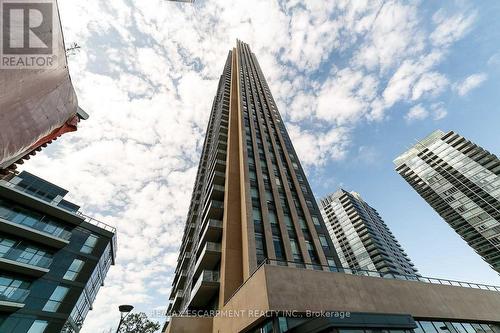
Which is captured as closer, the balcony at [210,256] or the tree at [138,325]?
the balcony at [210,256]

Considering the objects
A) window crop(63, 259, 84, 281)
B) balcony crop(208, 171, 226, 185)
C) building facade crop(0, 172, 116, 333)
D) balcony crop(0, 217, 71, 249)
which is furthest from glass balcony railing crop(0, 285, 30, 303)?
balcony crop(208, 171, 226, 185)

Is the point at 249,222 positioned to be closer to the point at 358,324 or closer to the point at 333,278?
the point at 333,278

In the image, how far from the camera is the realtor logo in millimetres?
2406

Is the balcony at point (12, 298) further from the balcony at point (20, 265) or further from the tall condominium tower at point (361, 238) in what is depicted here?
the tall condominium tower at point (361, 238)

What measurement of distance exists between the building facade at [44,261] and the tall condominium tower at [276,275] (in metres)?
10.8

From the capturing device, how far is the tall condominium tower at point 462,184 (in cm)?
6981

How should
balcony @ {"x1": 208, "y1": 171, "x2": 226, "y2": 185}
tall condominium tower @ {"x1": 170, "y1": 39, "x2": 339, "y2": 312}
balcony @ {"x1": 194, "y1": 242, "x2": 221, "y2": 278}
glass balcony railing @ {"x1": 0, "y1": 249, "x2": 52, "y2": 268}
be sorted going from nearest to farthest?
1. tall condominium tower @ {"x1": 170, "y1": 39, "x2": 339, "y2": 312}
2. balcony @ {"x1": 194, "y1": 242, "x2": 221, "y2": 278}
3. glass balcony railing @ {"x1": 0, "y1": 249, "x2": 52, "y2": 268}
4. balcony @ {"x1": 208, "y1": 171, "x2": 226, "y2": 185}

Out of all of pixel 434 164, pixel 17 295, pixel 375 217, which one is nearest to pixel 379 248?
pixel 375 217

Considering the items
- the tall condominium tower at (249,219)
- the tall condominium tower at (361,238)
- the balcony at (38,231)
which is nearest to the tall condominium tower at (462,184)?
the tall condominium tower at (361,238)

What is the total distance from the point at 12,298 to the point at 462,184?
117m

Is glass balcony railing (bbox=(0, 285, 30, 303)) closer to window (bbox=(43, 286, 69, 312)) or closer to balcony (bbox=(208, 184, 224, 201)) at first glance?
window (bbox=(43, 286, 69, 312))

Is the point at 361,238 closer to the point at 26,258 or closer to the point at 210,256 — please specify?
the point at 210,256

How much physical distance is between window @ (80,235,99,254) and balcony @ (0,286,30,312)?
6394mm

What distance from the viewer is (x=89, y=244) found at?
27.6m
